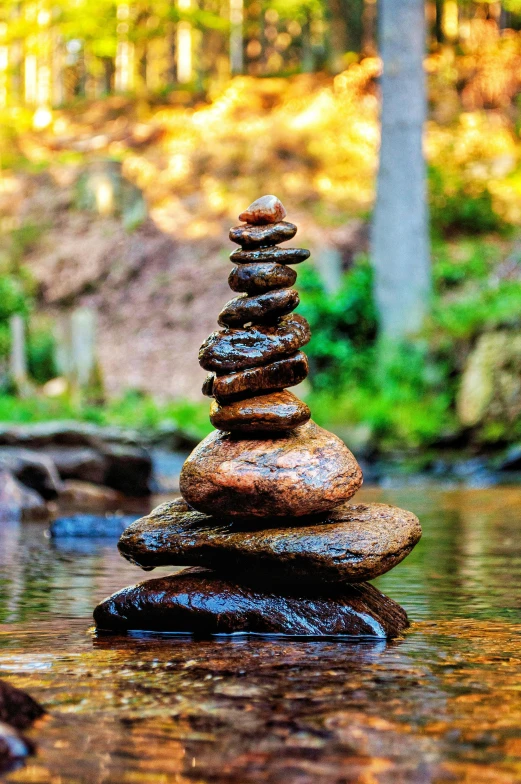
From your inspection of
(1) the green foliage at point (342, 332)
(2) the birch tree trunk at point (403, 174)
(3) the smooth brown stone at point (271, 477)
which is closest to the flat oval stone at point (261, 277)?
A: (3) the smooth brown stone at point (271, 477)

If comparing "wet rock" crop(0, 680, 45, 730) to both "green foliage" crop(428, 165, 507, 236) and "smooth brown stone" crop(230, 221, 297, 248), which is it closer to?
"smooth brown stone" crop(230, 221, 297, 248)

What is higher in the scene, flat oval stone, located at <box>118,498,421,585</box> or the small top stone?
the small top stone

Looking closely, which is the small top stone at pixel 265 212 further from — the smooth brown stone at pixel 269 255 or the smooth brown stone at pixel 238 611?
the smooth brown stone at pixel 238 611

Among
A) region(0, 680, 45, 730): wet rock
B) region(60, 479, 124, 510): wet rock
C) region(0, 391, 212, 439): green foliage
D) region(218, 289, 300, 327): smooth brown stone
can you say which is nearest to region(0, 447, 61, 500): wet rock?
region(60, 479, 124, 510): wet rock

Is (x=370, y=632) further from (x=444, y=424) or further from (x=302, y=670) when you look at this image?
(x=444, y=424)

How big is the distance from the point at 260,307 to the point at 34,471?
309 inches

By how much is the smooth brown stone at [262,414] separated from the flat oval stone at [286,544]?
435mm

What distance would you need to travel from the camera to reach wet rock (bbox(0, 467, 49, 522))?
11.4 m

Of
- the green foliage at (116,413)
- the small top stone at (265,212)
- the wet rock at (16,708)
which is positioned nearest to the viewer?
the wet rock at (16,708)

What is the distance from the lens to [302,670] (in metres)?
3.91

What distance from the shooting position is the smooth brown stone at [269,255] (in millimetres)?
Answer: 5348

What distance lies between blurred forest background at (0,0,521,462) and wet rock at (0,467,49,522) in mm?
5920

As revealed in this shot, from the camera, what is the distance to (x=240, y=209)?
2864cm

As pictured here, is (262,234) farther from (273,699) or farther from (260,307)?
(273,699)
